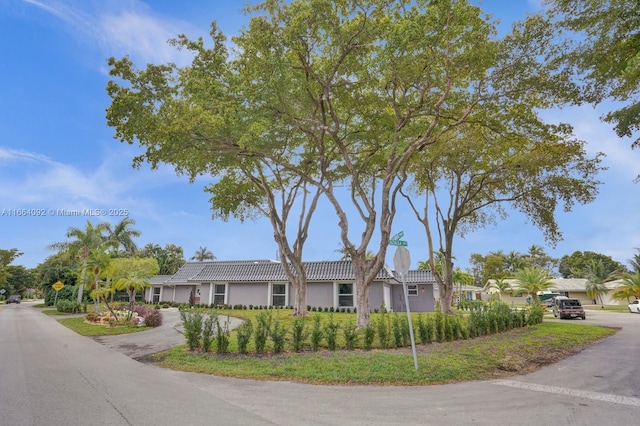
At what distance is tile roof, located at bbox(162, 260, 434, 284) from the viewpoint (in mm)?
30281

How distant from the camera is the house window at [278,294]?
3206 cm

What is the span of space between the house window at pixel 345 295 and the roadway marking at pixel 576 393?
73.5 feet

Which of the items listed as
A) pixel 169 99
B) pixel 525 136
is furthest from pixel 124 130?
pixel 525 136

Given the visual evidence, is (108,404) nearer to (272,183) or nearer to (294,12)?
(294,12)

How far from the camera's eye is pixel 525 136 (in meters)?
15.6

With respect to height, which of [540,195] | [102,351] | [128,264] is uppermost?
[540,195]

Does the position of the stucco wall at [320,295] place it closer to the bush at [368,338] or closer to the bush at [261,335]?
the bush at [368,338]

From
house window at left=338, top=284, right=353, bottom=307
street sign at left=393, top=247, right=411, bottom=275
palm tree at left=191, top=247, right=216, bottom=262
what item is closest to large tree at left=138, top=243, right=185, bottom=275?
palm tree at left=191, top=247, right=216, bottom=262

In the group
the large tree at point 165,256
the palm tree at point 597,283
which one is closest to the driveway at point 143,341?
the large tree at point 165,256

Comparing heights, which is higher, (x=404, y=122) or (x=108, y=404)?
(x=404, y=122)

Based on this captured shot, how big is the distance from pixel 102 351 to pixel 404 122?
522 inches

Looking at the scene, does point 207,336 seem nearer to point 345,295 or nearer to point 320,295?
point 345,295

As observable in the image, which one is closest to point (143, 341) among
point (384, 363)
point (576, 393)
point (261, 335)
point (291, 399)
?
point (261, 335)

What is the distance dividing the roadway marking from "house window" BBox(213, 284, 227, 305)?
30205mm
